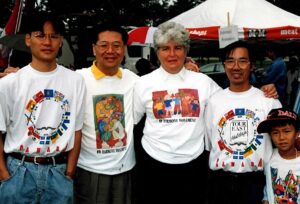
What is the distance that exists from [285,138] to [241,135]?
365 mm

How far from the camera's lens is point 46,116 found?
3.06 metres

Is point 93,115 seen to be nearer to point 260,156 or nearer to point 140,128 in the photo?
point 140,128

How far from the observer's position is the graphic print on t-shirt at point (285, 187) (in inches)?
132

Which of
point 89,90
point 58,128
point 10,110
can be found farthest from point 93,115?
point 10,110

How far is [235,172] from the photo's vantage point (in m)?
3.44

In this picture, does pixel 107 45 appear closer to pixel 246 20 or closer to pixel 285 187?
pixel 285 187

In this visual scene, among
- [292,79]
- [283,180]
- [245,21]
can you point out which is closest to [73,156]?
[283,180]

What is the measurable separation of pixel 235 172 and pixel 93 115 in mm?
1299

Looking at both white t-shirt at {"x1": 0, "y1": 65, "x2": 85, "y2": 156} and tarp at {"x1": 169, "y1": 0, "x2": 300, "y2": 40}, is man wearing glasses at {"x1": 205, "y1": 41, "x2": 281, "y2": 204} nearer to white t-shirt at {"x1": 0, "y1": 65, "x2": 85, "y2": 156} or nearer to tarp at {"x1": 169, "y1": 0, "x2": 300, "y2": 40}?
white t-shirt at {"x1": 0, "y1": 65, "x2": 85, "y2": 156}

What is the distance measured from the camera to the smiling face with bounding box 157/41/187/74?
3.57 meters

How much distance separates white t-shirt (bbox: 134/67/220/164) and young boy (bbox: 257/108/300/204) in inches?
21.7

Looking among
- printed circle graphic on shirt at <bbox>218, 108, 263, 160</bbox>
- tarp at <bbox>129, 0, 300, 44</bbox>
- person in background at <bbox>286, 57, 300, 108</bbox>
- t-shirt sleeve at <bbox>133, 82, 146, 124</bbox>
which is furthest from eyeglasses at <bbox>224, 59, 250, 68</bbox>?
person in background at <bbox>286, 57, 300, 108</bbox>

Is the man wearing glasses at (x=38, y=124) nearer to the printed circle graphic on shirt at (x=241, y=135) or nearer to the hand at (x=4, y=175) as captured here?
the hand at (x=4, y=175)

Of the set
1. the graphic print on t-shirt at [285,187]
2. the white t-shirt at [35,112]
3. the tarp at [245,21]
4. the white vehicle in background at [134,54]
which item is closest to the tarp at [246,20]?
the tarp at [245,21]
